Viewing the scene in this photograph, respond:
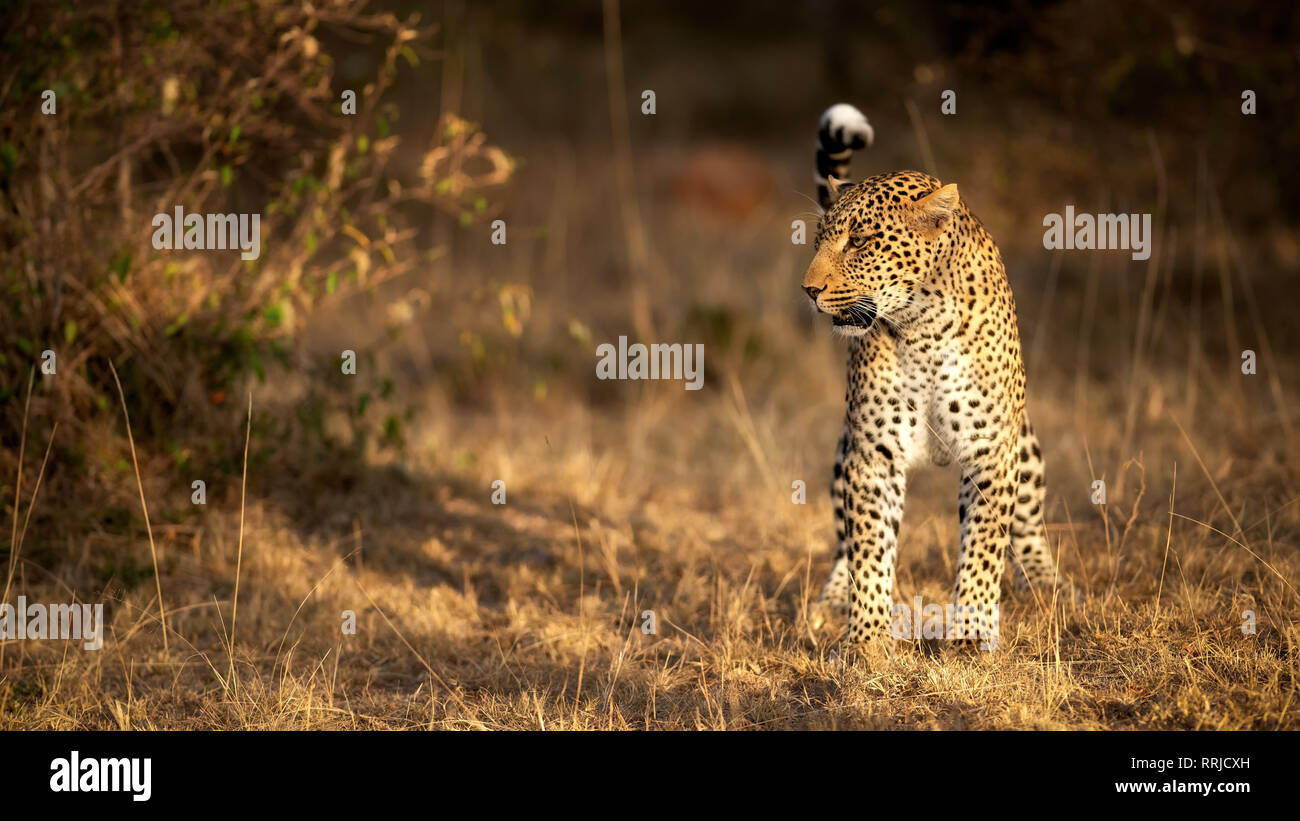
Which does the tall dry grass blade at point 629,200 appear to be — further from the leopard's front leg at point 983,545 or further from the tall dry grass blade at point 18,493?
the leopard's front leg at point 983,545

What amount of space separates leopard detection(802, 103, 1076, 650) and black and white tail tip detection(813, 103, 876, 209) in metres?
0.08

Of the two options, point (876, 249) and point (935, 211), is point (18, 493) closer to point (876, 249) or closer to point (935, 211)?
point (876, 249)

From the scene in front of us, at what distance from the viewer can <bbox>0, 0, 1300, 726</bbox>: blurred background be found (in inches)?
230

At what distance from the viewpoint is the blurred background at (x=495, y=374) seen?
5848mm

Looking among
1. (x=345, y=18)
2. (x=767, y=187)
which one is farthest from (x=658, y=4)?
(x=345, y=18)

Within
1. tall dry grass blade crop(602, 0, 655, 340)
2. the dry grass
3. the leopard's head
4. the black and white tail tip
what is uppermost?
tall dry grass blade crop(602, 0, 655, 340)

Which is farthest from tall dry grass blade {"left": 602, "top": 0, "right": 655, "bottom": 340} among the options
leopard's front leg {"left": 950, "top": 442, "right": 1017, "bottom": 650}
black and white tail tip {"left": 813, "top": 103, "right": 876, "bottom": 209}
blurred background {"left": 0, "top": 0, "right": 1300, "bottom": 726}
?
leopard's front leg {"left": 950, "top": 442, "right": 1017, "bottom": 650}

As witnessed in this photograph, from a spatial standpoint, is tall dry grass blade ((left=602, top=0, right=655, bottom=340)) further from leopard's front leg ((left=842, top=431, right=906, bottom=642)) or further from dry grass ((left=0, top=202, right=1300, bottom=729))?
leopard's front leg ((left=842, top=431, right=906, bottom=642))

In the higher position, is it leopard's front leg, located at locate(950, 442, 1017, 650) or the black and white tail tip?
the black and white tail tip

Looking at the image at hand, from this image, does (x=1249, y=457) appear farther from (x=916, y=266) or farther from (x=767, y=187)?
(x=767, y=187)

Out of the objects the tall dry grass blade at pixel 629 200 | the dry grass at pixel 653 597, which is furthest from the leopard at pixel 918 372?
the tall dry grass blade at pixel 629 200

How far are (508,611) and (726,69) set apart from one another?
60.3ft

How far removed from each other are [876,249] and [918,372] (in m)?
0.51

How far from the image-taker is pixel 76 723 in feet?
15.5
